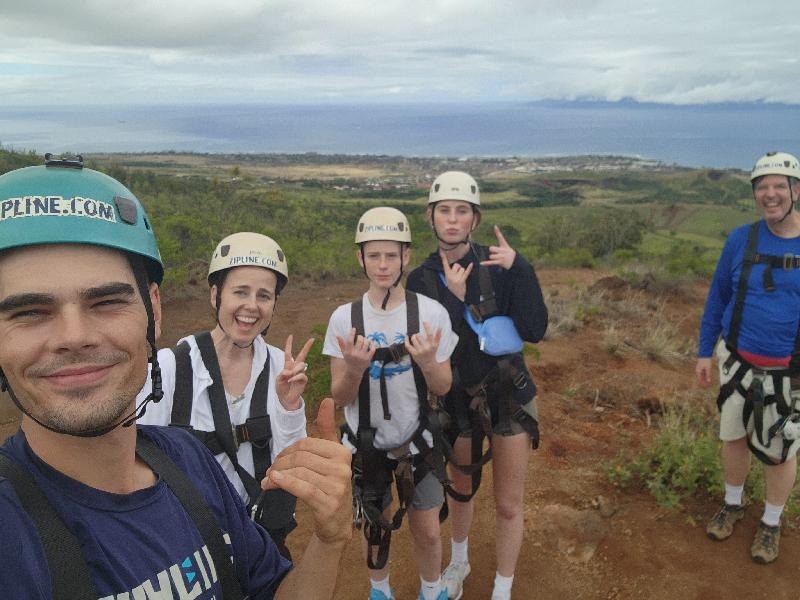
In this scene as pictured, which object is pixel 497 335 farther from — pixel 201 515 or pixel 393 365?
pixel 201 515

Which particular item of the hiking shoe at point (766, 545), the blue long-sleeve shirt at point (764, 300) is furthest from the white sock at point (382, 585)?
the blue long-sleeve shirt at point (764, 300)

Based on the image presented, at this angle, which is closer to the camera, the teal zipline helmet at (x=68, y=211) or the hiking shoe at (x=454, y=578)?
the teal zipline helmet at (x=68, y=211)

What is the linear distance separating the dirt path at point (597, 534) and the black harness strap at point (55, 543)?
136 inches

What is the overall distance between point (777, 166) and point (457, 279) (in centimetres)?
248

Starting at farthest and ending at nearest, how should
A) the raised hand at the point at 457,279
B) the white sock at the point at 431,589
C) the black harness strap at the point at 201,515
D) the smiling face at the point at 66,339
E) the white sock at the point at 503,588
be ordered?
the white sock at the point at 503,588, the white sock at the point at 431,589, the raised hand at the point at 457,279, the black harness strap at the point at 201,515, the smiling face at the point at 66,339

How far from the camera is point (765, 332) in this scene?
12.4 feet

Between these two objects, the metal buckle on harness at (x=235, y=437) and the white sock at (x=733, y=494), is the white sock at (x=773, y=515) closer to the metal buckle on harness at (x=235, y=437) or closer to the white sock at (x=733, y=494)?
the white sock at (x=733, y=494)

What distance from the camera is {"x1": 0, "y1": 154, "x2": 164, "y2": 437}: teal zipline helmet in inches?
52.8

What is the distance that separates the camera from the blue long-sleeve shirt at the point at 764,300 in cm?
369

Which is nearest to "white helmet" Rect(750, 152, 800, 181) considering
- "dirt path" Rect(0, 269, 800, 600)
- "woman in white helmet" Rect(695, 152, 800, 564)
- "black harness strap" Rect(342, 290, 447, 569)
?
"woman in white helmet" Rect(695, 152, 800, 564)

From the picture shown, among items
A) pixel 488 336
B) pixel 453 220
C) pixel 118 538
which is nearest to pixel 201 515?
pixel 118 538

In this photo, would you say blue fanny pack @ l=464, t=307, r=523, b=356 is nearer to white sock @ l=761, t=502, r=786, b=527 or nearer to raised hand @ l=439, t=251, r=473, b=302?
raised hand @ l=439, t=251, r=473, b=302

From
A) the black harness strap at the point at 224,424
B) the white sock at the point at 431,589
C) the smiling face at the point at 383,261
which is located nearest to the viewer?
the black harness strap at the point at 224,424

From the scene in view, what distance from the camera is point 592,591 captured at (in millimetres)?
4047
